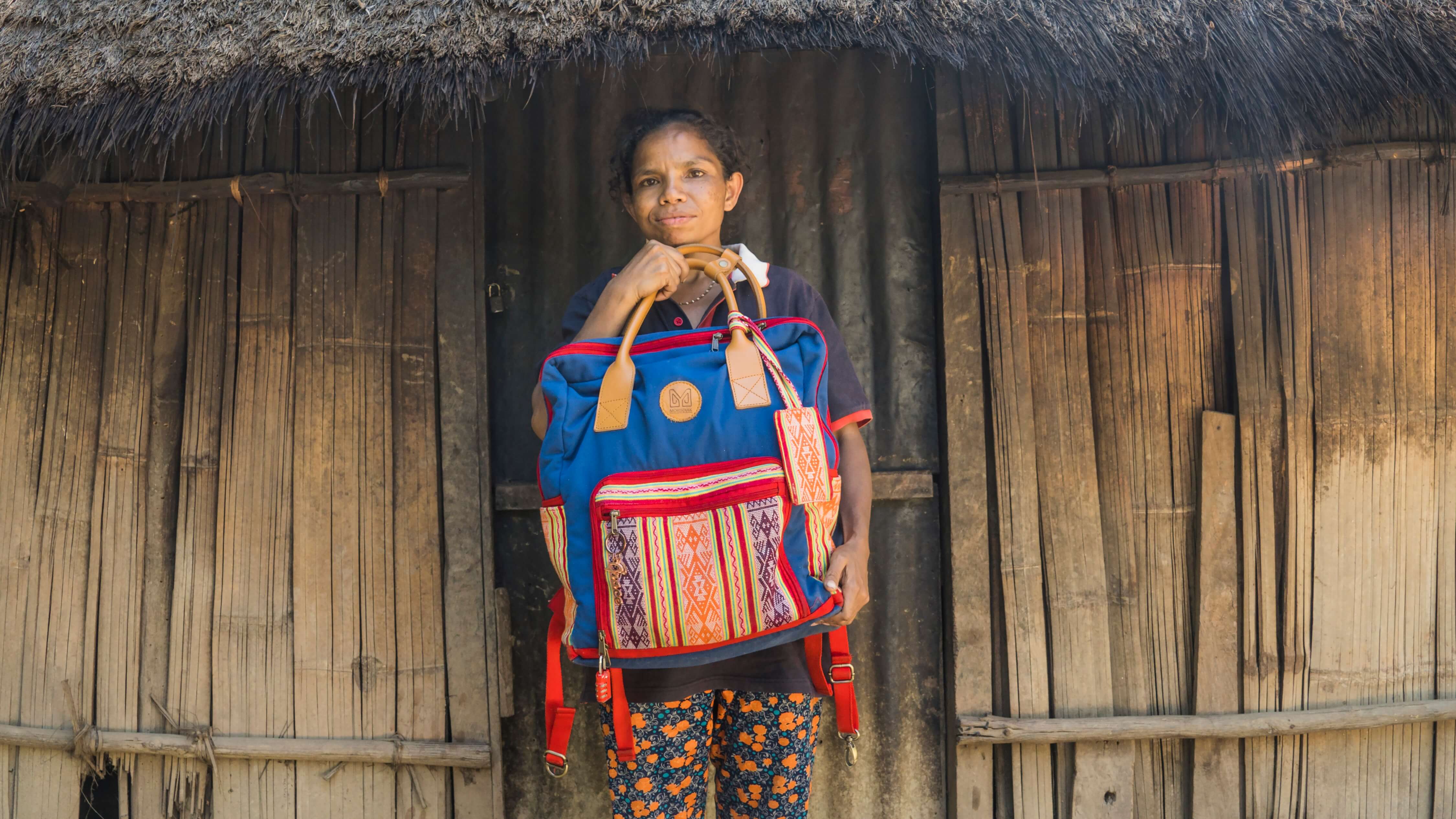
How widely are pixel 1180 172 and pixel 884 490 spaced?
120cm

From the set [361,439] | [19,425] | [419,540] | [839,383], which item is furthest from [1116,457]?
[19,425]

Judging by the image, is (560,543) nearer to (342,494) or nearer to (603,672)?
(603,672)

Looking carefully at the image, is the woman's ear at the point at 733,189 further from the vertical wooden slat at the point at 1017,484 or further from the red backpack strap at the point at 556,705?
the red backpack strap at the point at 556,705

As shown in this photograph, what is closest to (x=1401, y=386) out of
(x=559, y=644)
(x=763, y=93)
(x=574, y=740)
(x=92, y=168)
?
(x=763, y=93)

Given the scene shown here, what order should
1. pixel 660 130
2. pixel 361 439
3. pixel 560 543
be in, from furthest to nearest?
pixel 361 439 < pixel 660 130 < pixel 560 543

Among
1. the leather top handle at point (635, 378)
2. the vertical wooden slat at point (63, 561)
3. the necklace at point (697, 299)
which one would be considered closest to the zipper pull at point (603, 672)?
the leather top handle at point (635, 378)

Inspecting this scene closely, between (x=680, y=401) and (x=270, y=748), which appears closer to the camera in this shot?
(x=680, y=401)

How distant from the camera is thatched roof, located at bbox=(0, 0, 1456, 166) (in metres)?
2.13

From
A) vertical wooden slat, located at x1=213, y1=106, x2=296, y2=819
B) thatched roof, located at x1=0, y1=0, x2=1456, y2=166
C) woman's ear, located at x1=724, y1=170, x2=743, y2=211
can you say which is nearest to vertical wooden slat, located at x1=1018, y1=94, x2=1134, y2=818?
thatched roof, located at x1=0, y1=0, x2=1456, y2=166

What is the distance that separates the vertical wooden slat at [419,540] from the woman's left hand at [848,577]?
1.27 metres

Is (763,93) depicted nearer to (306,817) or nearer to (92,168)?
(92,168)

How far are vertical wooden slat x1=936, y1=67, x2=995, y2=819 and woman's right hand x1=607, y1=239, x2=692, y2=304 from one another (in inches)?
38.3

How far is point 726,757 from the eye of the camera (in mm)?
2102

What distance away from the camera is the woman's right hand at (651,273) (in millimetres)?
1890
